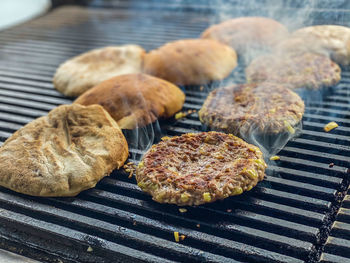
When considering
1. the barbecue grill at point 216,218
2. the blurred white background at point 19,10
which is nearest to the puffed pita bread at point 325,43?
the barbecue grill at point 216,218

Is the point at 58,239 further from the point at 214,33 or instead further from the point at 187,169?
Result: the point at 214,33

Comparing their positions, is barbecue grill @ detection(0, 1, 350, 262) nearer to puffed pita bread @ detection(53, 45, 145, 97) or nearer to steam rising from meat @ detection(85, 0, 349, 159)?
steam rising from meat @ detection(85, 0, 349, 159)

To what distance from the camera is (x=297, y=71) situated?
419 centimetres

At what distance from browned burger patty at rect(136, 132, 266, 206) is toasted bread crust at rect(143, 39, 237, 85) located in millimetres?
1422

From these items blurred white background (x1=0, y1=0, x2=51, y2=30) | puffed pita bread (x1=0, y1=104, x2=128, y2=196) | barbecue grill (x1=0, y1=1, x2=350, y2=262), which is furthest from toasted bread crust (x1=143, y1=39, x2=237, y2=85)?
blurred white background (x1=0, y1=0, x2=51, y2=30)

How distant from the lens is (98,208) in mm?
2816

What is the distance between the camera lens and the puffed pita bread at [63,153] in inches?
116

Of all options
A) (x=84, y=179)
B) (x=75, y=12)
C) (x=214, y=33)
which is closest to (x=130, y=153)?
(x=84, y=179)

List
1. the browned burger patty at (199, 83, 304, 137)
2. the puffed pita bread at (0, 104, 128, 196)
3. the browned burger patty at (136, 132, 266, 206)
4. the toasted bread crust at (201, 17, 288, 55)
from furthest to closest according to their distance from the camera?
the toasted bread crust at (201, 17, 288, 55) < the browned burger patty at (199, 83, 304, 137) < the puffed pita bread at (0, 104, 128, 196) < the browned burger patty at (136, 132, 266, 206)

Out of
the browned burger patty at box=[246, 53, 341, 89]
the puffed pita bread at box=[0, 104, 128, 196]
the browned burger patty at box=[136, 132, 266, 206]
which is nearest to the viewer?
the browned burger patty at box=[136, 132, 266, 206]

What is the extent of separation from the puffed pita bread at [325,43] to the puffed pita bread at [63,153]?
91.0 inches

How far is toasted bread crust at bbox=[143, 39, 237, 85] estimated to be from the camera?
4.51 m

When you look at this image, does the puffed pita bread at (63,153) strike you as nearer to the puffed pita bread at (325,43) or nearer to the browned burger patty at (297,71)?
the browned burger patty at (297,71)

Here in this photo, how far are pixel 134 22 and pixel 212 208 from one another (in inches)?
198
